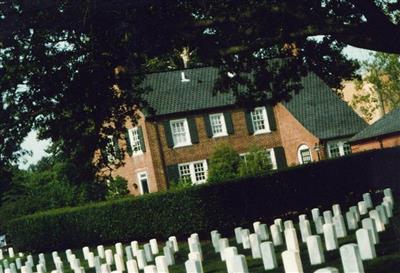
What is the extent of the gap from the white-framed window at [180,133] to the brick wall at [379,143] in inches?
425

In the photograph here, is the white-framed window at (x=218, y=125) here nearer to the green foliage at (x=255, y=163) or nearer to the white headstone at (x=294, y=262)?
the green foliage at (x=255, y=163)

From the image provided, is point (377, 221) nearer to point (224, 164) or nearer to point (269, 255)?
point (269, 255)

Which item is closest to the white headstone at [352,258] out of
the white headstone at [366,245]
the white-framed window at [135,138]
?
the white headstone at [366,245]

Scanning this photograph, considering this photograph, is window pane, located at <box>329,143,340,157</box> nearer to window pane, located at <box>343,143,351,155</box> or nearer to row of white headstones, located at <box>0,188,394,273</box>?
window pane, located at <box>343,143,351,155</box>

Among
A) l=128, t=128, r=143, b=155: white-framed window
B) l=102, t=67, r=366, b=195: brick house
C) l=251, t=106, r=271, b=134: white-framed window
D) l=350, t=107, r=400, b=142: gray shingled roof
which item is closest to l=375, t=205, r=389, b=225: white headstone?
l=350, t=107, r=400, b=142: gray shingled roof

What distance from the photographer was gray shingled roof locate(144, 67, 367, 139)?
129ft

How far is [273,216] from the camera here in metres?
22.1

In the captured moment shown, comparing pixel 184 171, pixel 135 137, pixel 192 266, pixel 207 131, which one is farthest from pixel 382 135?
pixel 192 266

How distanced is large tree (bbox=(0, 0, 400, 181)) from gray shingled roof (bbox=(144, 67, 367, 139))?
25.8m

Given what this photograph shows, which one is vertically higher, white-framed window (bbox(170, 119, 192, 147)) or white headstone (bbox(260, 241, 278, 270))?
white-framed window (bbox(170, 119, 192, 147))

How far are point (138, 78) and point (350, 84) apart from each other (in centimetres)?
6654

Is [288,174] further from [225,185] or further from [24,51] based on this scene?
[24,51]

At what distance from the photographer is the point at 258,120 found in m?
40.9

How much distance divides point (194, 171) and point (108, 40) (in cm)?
2762
